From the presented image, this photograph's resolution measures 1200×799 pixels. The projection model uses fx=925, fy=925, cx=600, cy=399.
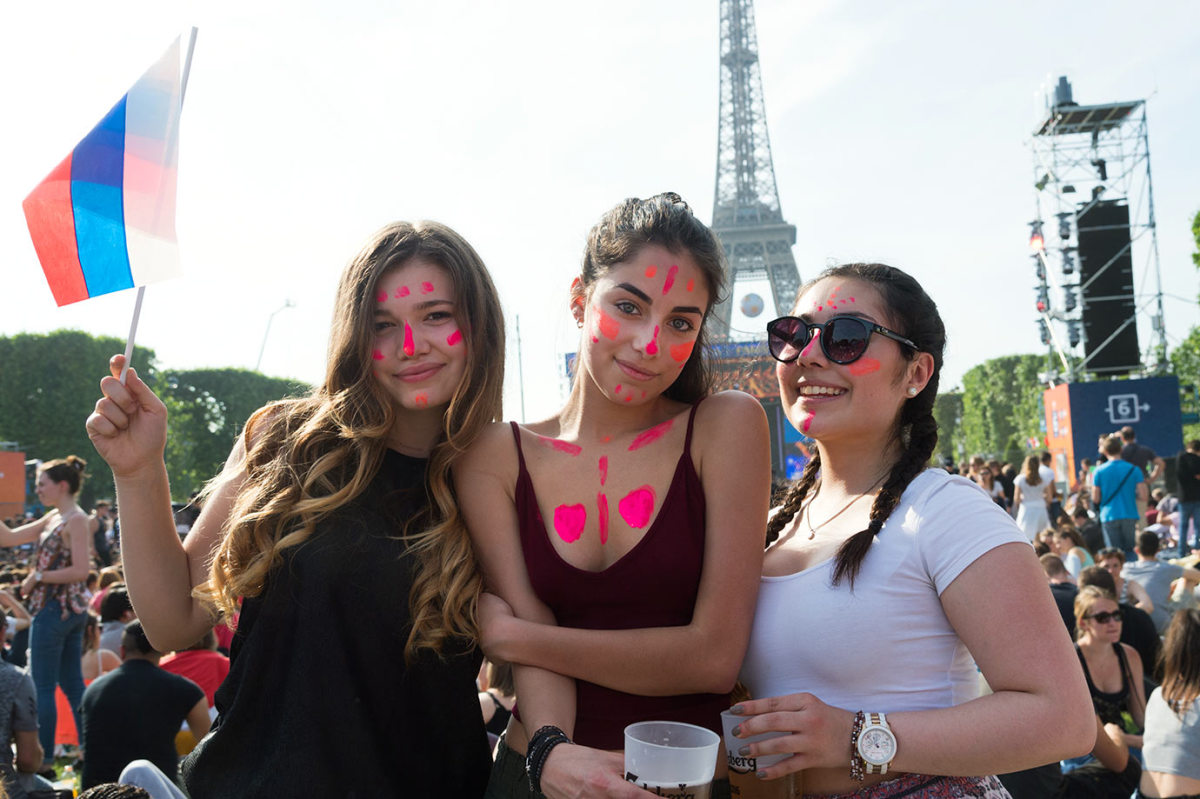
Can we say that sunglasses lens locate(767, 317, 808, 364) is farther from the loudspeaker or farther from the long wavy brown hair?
the loudspeaker

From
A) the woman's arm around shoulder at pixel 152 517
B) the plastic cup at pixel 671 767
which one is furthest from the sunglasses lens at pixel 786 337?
the woman's arm around shoulder at pixel 152 517

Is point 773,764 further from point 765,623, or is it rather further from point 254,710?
point 254,710

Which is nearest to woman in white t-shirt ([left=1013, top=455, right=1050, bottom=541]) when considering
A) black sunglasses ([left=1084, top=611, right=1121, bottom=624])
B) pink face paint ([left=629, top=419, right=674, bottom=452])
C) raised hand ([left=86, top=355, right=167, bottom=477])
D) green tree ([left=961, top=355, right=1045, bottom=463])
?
black sunglasses ([left=1084, top=611, right=1121, bottom=624])

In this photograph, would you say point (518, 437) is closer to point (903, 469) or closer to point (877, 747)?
point (903, 469)

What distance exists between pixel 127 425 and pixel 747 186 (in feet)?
176

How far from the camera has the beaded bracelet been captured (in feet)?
6.63

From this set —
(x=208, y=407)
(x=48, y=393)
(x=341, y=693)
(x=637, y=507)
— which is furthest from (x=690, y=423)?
(x=208, y=407)

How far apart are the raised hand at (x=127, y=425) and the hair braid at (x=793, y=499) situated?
173 centimetres

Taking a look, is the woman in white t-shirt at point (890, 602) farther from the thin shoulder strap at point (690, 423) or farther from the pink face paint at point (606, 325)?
the pink face paint at point (606, 325)

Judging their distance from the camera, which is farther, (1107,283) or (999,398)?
(999,398)

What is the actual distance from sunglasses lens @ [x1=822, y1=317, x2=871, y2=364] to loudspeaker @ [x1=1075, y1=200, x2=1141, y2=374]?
24.4 meters

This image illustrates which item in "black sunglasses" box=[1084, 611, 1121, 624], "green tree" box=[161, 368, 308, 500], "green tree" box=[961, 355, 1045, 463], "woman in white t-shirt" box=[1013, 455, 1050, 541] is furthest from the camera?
"green tree" box=[961, 355, 1045, 463]

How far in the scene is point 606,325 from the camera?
98.1 inches

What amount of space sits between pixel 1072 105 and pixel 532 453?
88.7 feet
